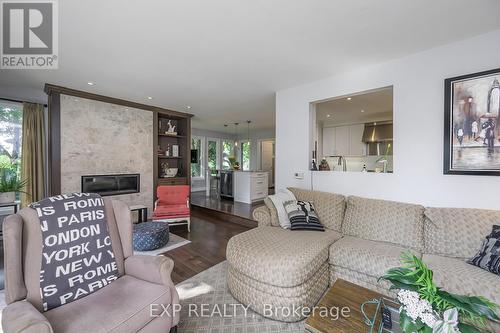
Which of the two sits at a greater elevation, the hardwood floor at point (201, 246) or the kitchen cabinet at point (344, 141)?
the kitchen cabinet at point (344, 141)

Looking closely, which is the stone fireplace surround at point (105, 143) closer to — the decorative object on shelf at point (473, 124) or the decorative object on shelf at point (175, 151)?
the decorative object on shelf at point (175, 151)

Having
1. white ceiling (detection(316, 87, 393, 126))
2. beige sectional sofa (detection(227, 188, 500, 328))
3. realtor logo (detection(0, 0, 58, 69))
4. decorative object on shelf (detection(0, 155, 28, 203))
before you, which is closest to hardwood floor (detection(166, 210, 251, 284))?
beige sectional sofa (detection(227, 188, 500, 328))

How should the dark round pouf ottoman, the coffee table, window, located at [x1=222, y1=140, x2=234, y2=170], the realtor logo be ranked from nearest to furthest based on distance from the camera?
the coffee table < the realtor logo < the dark round pouf ottoman < window, located at [x1=222, y1=140, x2=234, y2=170]

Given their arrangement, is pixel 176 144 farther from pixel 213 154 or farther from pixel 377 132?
pixel 377 132

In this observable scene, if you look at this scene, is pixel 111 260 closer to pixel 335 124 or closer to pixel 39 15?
pixel 39 15

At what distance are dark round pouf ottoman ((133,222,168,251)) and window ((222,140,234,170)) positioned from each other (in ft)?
19.5

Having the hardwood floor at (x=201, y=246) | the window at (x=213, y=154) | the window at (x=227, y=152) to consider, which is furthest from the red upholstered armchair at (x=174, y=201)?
the window at (x=227, y=152)

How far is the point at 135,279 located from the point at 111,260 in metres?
0.22

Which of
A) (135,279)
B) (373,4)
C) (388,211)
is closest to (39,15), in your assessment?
(135,279)

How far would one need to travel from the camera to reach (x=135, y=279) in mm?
1494

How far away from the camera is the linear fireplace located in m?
4.07

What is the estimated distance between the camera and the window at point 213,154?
8.59 m

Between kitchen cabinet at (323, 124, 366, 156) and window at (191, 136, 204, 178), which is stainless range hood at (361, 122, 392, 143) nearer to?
kitchen cabinet at (323, 124, 366, 156)

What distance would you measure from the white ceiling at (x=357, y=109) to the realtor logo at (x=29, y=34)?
3.71 m
